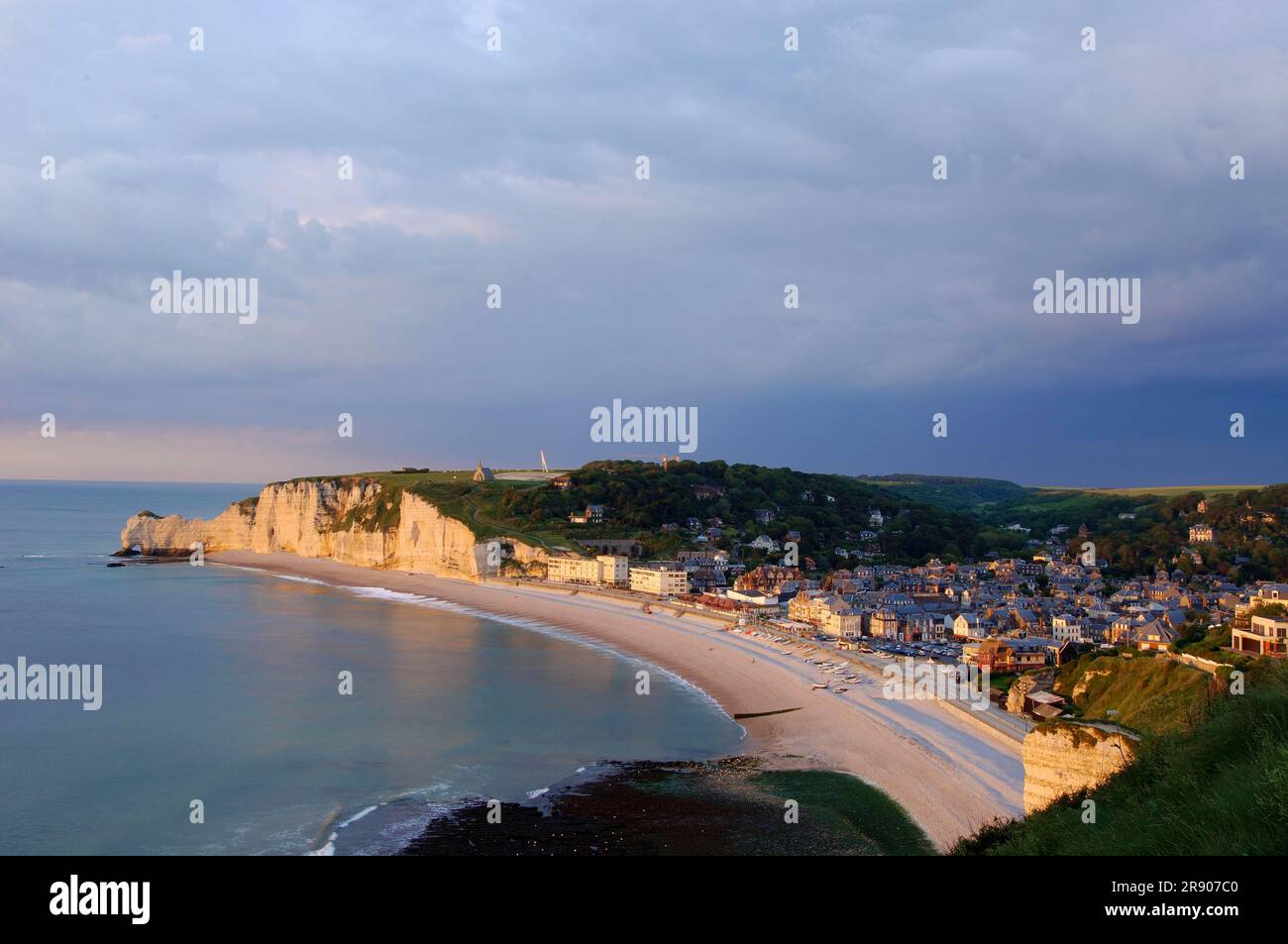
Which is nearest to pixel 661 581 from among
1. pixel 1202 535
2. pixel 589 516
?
pixel 589 516

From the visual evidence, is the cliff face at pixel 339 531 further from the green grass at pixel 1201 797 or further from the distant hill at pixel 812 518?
the green grass at pixel 1201 797

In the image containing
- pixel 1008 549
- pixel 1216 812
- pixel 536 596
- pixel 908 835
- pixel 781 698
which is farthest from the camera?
pixel 1008 549

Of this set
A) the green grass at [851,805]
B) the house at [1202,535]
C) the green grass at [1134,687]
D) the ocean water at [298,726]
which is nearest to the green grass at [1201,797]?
the green grass at [851,805]

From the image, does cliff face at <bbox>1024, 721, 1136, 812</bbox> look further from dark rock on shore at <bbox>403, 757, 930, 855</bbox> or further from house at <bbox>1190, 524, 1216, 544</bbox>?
house at <bbox>1190, 524, 1216, 544</bbox>

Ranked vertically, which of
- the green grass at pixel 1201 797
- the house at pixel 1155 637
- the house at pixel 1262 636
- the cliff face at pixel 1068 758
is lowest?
the house at pixel 1155 637

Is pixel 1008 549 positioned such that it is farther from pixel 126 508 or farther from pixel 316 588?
pixel 126 508

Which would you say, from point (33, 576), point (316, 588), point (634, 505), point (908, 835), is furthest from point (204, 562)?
point (908, 835)
